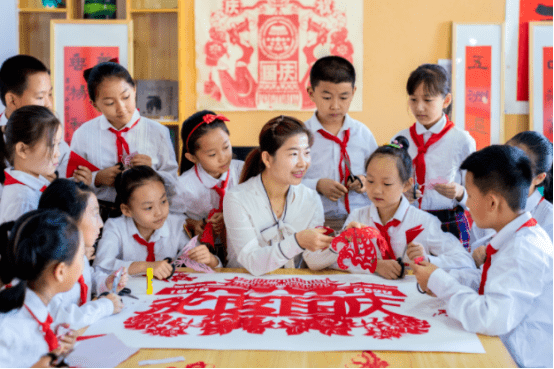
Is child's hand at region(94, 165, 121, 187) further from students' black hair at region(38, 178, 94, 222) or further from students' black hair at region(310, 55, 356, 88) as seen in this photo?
students' black hair at region(310, 55, 356, 88)

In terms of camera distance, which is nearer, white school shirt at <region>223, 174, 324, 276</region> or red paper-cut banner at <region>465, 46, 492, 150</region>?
white school shirt at <region>223, 174, 324, 276</region>

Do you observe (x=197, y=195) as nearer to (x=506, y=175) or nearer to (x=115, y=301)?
(x=115, y=301)

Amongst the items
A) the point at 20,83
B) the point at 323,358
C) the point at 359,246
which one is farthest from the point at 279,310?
the point at 20,83

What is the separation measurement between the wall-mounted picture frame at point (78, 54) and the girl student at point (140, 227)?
6.85 ft

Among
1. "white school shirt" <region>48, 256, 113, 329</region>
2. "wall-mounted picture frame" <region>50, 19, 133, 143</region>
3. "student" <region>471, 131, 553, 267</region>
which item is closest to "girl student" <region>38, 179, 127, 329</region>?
"white school shirt" <region>48, 256, 113, 329</region>

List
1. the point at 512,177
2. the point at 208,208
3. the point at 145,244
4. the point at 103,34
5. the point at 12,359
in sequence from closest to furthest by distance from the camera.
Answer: the point at 12,359
the point at 512,177
the point at 145,244
the point at 208,208
the point at 103,34

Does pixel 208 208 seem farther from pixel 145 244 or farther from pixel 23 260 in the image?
pixel 23 260

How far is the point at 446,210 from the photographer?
2277 mm

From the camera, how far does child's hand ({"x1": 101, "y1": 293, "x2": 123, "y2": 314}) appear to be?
1338mm

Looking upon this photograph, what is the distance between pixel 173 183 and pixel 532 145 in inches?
60.4

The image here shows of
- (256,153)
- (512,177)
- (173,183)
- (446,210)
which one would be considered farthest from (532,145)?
(173,183)

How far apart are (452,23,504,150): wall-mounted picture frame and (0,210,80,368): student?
3.42 metres

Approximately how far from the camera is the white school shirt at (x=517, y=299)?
1.20m

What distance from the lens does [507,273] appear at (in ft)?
4.08
